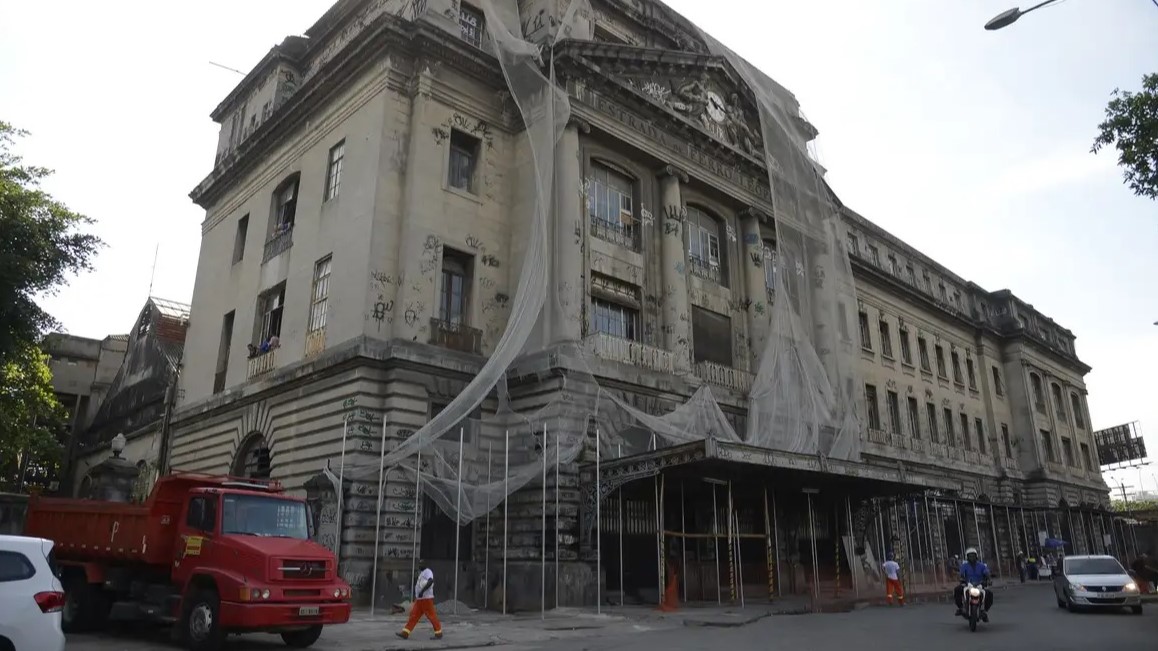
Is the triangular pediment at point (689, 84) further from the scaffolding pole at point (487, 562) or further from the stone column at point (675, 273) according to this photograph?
the scaffolding pole at point (487, 562)

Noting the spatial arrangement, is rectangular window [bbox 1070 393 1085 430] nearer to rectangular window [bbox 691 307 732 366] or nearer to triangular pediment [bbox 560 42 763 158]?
triangular pediment [bbox 560 42 763 158]

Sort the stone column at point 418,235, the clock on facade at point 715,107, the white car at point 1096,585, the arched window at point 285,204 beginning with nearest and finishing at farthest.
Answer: the white car at point 1096,585 → the stone column at point 418,235 → the arched window at point 285,204 → the clock on facade at point 715,107

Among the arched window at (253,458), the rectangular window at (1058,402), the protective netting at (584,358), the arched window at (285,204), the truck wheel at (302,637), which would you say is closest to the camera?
the truck wheel at (302,637)

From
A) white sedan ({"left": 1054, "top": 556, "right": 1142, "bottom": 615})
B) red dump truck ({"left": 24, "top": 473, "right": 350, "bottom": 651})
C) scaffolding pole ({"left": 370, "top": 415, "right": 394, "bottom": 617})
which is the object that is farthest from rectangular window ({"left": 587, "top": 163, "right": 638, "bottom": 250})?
white sedan ({"left": 1054, "top": 556, "right": 1142, "bottom": 615})

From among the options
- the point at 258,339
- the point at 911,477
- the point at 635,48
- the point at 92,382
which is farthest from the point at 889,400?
the point at 92,382

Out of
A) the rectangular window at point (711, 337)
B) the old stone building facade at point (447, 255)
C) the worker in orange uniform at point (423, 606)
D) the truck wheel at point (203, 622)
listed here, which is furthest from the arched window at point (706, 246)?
the truck wheel at point (203, 622)

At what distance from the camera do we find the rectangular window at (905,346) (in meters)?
41.4

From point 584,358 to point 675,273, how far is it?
563cm

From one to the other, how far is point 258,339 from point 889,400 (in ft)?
97.7

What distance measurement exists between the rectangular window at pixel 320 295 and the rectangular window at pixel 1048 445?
45897 millimetres

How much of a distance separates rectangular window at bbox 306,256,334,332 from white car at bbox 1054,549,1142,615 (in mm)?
19960

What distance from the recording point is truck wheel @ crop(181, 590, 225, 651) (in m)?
10.5

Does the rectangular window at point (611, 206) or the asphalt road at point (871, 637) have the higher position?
the rectangular window at point (611, 206)

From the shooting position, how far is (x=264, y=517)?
11891 millimetres
